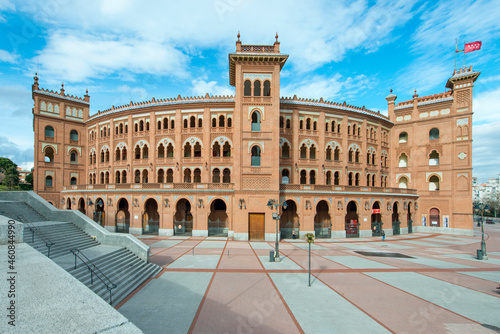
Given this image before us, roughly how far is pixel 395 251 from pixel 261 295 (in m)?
18.4

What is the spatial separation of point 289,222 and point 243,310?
22.6 meters

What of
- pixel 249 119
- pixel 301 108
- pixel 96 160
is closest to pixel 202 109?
pixel 249 119

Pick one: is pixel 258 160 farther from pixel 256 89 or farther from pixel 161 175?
pixel 161 175

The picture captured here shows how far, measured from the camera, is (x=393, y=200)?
118 feet

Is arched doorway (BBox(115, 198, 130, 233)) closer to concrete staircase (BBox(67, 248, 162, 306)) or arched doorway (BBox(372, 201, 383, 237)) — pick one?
concrete staircase (BBox(67, 248, 162, 306))

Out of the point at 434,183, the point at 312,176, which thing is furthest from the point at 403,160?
the point at 312,176

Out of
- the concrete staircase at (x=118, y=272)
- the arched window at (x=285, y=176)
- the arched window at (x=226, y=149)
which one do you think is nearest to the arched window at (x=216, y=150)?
the arched window at (x=226, y=149)

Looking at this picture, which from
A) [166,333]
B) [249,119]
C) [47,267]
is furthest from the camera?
[249,119]

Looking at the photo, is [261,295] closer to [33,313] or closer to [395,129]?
[33,313]

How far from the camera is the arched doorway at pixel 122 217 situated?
34031 mm

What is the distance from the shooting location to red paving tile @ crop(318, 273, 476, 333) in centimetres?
951

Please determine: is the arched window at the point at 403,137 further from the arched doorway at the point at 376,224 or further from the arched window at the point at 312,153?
the arched window at the point at 312,153

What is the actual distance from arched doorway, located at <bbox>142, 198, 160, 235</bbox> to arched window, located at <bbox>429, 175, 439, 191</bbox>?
4286cm

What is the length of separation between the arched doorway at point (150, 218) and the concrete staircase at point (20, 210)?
45.7 ft
